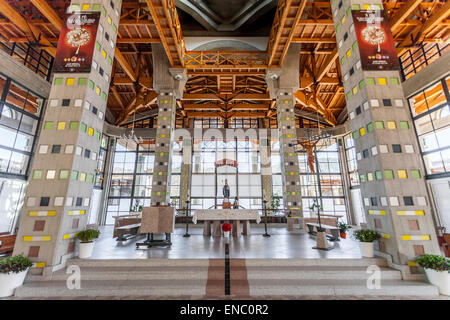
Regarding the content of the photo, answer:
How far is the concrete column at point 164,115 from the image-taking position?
32.7 ft

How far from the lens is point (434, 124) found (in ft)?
29.5

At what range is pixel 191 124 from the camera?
18.6 metres

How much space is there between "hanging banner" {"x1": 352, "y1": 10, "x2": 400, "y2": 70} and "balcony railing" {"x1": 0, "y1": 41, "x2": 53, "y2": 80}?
45.1 feet

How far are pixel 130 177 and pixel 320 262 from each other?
53.5ft

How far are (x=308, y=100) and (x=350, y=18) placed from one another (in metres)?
10.2

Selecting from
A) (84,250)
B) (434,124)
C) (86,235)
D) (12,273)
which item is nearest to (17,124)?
(86,235)

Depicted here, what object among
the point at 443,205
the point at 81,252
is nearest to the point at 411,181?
the point at 81,252

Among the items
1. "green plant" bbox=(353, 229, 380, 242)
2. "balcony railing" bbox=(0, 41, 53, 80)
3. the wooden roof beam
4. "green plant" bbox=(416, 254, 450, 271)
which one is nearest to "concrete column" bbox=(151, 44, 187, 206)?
"balcony railing" bbox=(0, 41, 53, 80)

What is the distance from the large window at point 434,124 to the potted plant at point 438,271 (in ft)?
26.6

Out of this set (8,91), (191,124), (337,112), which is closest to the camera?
(8,91)

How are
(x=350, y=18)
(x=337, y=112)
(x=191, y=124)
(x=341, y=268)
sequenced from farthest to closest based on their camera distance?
(x=191, y=124) → (x=337, y=112) → (x=350, y=18) → (x=341, y=268)

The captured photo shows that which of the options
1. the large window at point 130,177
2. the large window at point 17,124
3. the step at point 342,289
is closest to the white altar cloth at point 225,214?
the step at point 342,289

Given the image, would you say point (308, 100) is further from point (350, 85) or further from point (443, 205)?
point (350, 85)

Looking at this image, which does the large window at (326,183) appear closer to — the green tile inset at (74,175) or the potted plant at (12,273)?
the green tile inset at (74,175)
